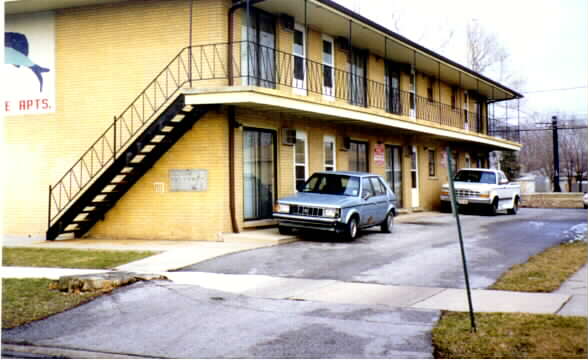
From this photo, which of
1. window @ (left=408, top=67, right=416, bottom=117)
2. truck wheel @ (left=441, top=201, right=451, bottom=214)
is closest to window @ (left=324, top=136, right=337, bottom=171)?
window @ (left=408, top=67, right=416, bottom=117)

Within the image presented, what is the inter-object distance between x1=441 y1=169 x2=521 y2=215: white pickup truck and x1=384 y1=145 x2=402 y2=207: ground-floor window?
77.2 inches

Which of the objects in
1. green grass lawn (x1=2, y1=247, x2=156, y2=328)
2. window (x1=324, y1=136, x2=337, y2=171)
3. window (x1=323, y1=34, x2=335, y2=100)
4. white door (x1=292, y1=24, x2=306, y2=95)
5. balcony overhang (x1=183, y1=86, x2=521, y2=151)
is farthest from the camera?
window (x1=324, y1=136, x2=337, y2=171)

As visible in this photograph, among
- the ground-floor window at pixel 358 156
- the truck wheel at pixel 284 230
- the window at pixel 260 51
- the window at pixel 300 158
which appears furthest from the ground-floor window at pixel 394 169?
the truck wheel at pixel 284 230

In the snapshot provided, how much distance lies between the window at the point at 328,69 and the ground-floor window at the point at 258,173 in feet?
10.8

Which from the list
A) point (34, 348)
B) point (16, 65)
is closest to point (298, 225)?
point (34, 348)

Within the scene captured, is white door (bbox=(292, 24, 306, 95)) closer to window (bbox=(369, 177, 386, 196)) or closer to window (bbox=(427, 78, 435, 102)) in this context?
window (bbox=(369, 177, 386, 196))

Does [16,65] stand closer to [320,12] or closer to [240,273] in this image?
[320,12]

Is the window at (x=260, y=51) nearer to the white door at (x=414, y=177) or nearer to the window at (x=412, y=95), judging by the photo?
the window at (x=412, y=95)

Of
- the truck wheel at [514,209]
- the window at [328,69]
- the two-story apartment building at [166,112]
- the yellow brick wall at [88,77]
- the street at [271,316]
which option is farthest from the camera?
the truck wheel at [514,209]

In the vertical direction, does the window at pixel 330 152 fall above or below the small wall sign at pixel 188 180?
above

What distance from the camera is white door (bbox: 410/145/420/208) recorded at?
25.2 metres

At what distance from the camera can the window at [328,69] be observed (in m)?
19.0

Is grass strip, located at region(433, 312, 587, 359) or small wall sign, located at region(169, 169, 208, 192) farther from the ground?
small wall sign, located at region(169, 169, 208, 192)

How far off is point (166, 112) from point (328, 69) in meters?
7.03
